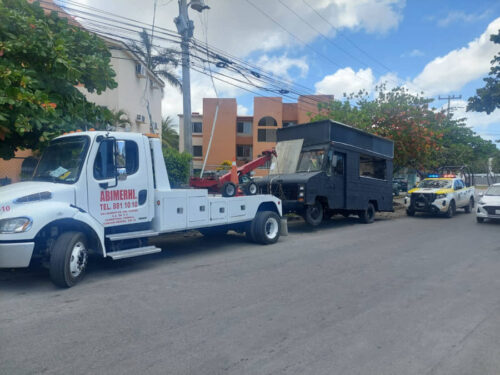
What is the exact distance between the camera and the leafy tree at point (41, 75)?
6.24 metres

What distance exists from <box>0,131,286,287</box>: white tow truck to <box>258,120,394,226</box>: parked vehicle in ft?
13.7

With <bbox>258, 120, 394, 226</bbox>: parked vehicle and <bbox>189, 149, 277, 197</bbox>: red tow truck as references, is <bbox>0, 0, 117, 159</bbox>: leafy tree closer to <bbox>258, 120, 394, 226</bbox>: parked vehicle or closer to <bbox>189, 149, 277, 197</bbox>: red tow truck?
<bbox>189, 149, 277, 197</bbox>: red tow truck

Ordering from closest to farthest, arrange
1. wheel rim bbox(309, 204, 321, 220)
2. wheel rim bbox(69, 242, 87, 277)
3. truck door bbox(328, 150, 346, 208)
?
wheel rim bbox(69, 242, 87, 277) → truck door bbox(328, 150, 346, 208) → wheel rim bbox(309, 204, 321, 220)

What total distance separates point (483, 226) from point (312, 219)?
628 cm

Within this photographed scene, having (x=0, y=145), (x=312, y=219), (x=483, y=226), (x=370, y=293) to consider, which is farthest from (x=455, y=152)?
(x=0, y=145)

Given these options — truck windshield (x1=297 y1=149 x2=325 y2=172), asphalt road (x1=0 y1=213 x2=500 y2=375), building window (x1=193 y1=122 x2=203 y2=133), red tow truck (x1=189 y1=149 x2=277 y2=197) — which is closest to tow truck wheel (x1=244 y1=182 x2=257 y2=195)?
red tow truck (x1=189 y1=149 x2=277 y2=197)

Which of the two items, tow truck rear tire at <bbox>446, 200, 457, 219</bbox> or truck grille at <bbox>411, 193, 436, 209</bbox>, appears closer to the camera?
truck grille at <bbox>411, 193, 436, 209</bbox>

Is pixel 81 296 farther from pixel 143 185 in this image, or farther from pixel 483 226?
pixel 483 226

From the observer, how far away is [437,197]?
15898 millimetres

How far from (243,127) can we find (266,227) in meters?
30.8

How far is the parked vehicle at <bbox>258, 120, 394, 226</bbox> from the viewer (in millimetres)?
11656

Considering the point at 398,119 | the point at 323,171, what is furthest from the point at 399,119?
the point at 323,171

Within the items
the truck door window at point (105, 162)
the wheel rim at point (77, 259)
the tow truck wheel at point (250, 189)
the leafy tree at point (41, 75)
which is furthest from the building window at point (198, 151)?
the wheel rim at point (77, 259)

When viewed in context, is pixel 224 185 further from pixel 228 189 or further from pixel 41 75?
pixel 41 75
